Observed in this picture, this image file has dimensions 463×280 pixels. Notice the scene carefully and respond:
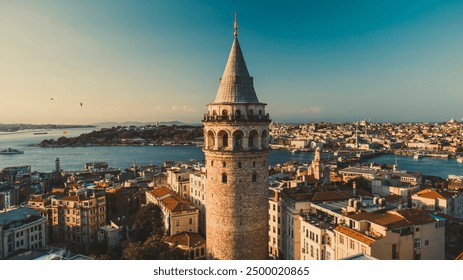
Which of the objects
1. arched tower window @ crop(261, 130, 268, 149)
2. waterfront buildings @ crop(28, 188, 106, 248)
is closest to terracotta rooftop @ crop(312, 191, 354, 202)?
arched tower window @ crop(261, 130, 268, 149)

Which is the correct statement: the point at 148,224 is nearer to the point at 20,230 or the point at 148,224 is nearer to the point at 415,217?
the point at 20,230

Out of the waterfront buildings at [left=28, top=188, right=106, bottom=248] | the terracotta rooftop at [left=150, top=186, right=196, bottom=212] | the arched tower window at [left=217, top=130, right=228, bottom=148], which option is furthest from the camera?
the waterfront buildings at [left=28, top=188, right=106, bottom=248]

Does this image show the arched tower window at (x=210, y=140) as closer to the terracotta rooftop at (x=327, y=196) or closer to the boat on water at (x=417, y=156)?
the terracotta rooftop at (x=327, y=196)

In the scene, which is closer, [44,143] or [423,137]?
[423,137]

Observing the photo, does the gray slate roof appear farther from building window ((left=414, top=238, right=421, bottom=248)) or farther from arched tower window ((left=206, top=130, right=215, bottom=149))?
building window ((left=414, top=238, right=421, bottom=248))

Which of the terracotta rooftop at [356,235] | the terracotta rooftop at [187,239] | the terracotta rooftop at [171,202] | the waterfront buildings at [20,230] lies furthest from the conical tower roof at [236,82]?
the waterfront buildings at [20,230]

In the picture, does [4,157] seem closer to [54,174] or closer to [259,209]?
[54,174]
